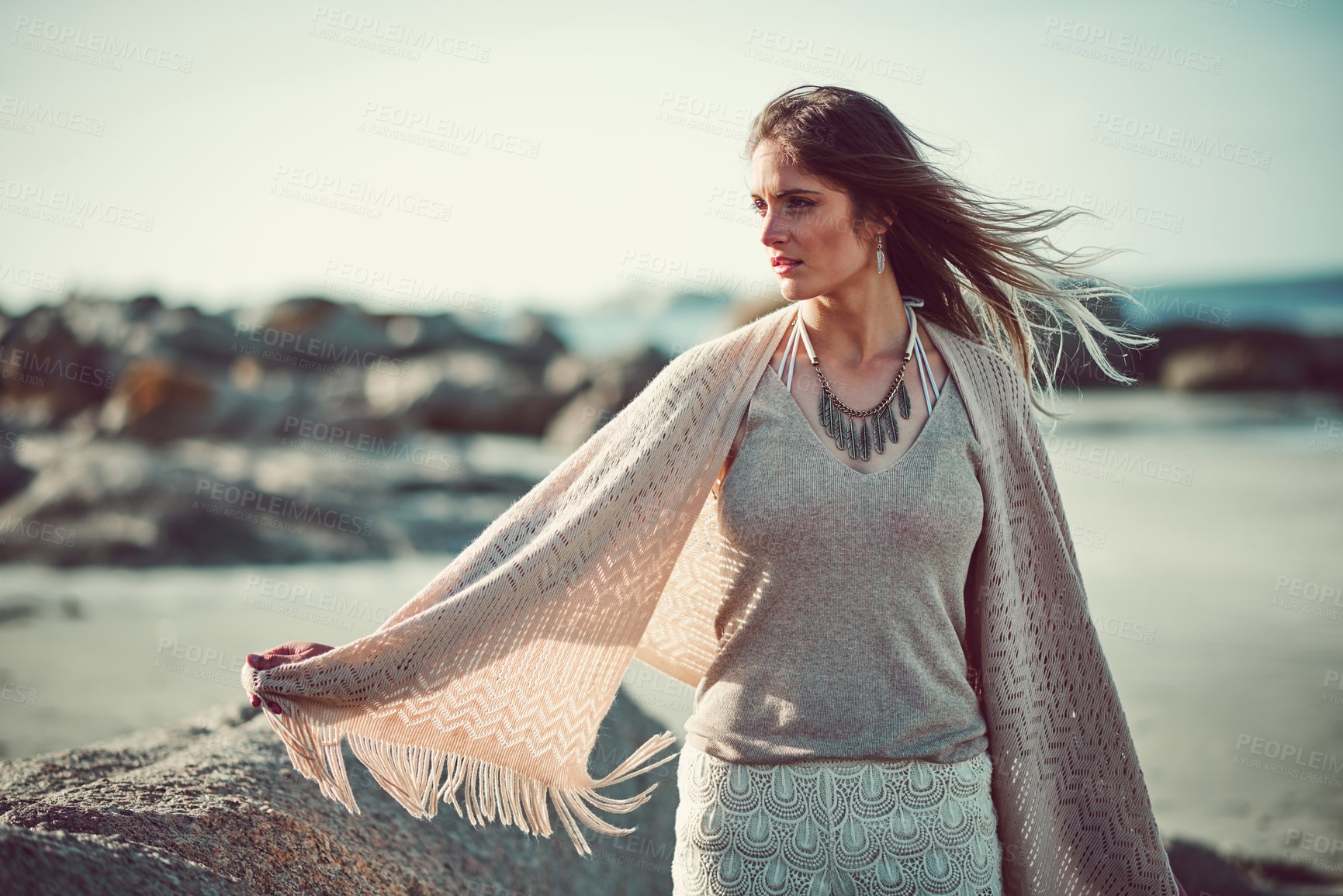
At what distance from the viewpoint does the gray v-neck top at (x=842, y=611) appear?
225 centimetres

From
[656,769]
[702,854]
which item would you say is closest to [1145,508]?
[656,769]

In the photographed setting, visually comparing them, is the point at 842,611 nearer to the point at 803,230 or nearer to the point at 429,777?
the point at 803,230

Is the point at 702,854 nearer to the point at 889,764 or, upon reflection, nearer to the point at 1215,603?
the point at 889,764

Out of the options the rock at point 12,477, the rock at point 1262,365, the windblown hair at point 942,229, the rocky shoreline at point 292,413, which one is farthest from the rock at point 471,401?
the windblown hair at point 942,229

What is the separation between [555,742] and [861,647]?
0.76m

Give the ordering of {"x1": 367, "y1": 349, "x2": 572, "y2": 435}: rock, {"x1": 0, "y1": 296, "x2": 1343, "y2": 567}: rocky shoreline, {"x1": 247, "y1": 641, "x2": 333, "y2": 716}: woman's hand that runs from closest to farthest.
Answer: {"x1": 247, "y1": 641, "x2": 333, "y2": 716}: woman's hand → {"x1": 0, "y1": 296, "x2": 1343, "y2": 567}: rocky shoreline → {"x1": 367, "y1": 349, "x2": 572, "y2": 435}: rock

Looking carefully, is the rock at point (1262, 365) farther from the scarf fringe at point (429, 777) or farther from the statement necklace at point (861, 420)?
the scarf fringe at point (429, 777)

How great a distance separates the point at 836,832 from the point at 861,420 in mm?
871

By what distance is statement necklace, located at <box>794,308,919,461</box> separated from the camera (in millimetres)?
2369

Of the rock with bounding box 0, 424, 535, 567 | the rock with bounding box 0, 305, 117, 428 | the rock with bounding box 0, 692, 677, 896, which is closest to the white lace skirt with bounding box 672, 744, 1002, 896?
the rock with bounding box 0, 692, 677, 896

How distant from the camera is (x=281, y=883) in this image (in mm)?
2348

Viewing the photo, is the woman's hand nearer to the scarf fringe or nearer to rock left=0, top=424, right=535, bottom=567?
the scarf fringe

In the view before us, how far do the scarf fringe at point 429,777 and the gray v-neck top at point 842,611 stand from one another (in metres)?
0.28

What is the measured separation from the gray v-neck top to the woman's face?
1.15 feet
